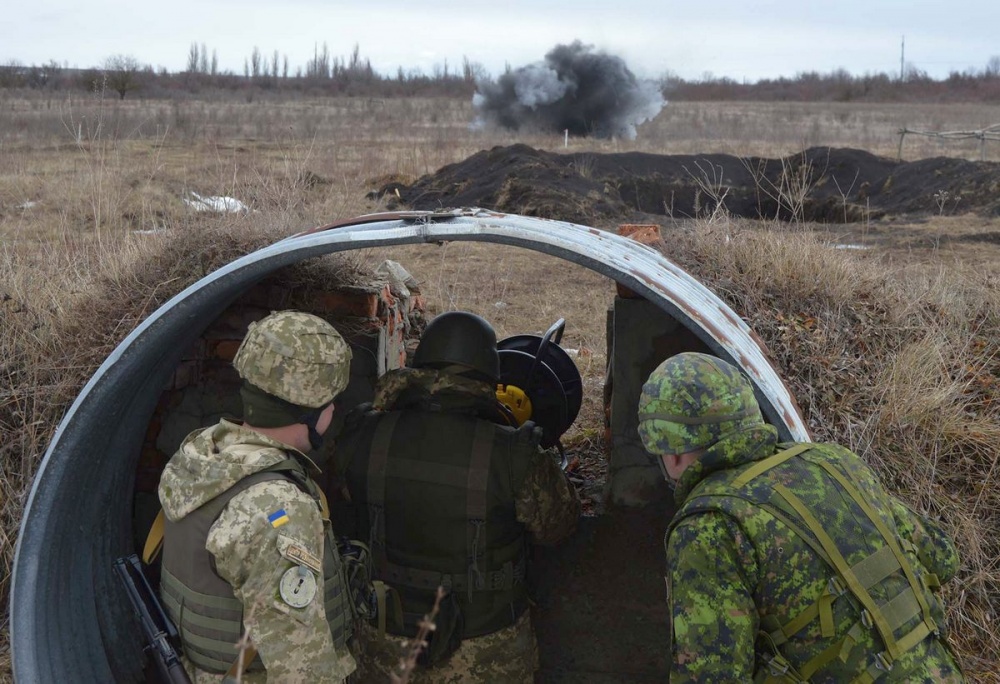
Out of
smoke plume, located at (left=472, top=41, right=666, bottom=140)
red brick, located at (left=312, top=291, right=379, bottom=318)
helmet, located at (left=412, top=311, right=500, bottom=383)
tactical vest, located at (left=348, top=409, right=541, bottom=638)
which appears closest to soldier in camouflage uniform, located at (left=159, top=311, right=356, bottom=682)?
tactical vest, located at (left=348, top=409, right=541, bottom=638)

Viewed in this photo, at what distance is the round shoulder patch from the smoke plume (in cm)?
3414

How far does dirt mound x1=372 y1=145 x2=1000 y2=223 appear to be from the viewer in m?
15.0

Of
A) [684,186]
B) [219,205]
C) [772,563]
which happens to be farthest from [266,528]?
[684,186]

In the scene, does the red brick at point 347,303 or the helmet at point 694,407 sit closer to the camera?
the helmet at point 694,407

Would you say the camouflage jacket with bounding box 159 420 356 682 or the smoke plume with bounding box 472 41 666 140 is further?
the smoke plume with bounding box 472 41 666 140

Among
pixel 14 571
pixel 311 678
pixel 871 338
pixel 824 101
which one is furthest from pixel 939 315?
pixel 824 101

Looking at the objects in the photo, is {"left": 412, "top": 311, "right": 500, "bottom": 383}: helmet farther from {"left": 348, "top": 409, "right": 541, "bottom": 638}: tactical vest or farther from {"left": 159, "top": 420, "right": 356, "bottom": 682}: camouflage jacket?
{"left": 159, "top": 420, "right": 356, "bottom": 682}: camouflage jacket

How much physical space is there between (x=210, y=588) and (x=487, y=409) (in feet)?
4.68

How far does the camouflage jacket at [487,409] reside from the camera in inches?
139

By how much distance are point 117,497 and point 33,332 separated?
142 cm

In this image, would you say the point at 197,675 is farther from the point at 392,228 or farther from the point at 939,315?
the point at 939,315

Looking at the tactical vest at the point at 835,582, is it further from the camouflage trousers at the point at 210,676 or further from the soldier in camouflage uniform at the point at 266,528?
the camouflage trousers at the point at 210,676

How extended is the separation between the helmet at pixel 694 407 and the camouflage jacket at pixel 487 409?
118cm

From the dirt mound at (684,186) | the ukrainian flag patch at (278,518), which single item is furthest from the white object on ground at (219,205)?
the dirt mound at (684,186)
